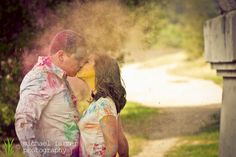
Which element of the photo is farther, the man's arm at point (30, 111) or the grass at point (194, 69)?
the grass at point (194, 69)

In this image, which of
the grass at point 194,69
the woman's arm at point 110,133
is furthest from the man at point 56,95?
the grass at point 194,69

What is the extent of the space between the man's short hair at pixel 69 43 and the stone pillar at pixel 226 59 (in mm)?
1571

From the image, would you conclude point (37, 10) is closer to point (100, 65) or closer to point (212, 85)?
point (100, 65)

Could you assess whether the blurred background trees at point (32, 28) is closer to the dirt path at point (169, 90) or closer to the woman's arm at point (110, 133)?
the dirt path at point (169, 90)

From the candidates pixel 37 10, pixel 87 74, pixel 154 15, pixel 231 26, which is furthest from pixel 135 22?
pixel 87 74

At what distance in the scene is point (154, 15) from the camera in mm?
13539

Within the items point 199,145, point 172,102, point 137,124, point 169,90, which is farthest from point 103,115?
point 169,90

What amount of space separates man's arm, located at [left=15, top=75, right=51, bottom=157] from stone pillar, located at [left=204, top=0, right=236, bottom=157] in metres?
1.90

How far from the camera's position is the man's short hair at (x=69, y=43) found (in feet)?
13.8

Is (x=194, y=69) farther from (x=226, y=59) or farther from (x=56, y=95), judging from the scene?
(x=56, y=95)

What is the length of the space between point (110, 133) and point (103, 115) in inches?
5.2

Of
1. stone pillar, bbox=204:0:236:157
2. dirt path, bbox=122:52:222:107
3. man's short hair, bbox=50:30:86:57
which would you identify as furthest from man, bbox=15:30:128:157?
dirt path, bbox=122:52:222:107

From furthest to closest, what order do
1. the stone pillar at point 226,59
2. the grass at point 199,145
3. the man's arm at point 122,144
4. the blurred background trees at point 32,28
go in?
the blurred background trees at point 32,28, the grass at point 199,145, the stone pillar at point 226,59, the man's arm at point 122,144

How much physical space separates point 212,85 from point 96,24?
875 cm
